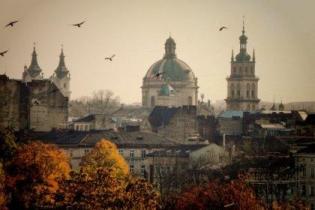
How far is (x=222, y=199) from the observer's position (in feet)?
226

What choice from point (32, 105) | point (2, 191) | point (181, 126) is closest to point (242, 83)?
point (181, 126)

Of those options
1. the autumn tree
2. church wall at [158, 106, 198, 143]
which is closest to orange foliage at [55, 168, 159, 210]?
the autumn tree

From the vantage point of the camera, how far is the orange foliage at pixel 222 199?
67.4 meters

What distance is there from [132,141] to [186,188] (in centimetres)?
2364

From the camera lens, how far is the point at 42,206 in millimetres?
67312

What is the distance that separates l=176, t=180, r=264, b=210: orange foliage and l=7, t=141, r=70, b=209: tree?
840 cm

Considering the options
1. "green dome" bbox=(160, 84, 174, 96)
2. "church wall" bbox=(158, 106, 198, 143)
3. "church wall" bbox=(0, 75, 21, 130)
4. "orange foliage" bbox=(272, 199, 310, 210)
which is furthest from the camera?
"green dome" bbox=(160, 84, 174, 96)

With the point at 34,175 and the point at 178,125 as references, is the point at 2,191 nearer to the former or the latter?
the point at 34,175

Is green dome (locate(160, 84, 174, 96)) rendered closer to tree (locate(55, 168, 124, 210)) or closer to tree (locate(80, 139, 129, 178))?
tree (locate(80, 139, 129, 178))

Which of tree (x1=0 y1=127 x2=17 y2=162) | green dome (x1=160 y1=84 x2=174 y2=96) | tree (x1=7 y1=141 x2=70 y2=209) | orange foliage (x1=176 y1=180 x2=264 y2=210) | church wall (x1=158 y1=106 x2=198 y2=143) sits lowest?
orange foliage (x1=176 y1=180 x2=264 y2=210)

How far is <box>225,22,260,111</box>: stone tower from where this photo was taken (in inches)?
7475

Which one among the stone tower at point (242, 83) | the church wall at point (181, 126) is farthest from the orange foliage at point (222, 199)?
the stone tower at point (242, 83)

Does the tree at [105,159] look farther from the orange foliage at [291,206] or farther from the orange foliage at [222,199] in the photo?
the orange foliage at [291,206]

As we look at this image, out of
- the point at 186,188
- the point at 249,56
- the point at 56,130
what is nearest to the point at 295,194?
the point at 186,188
